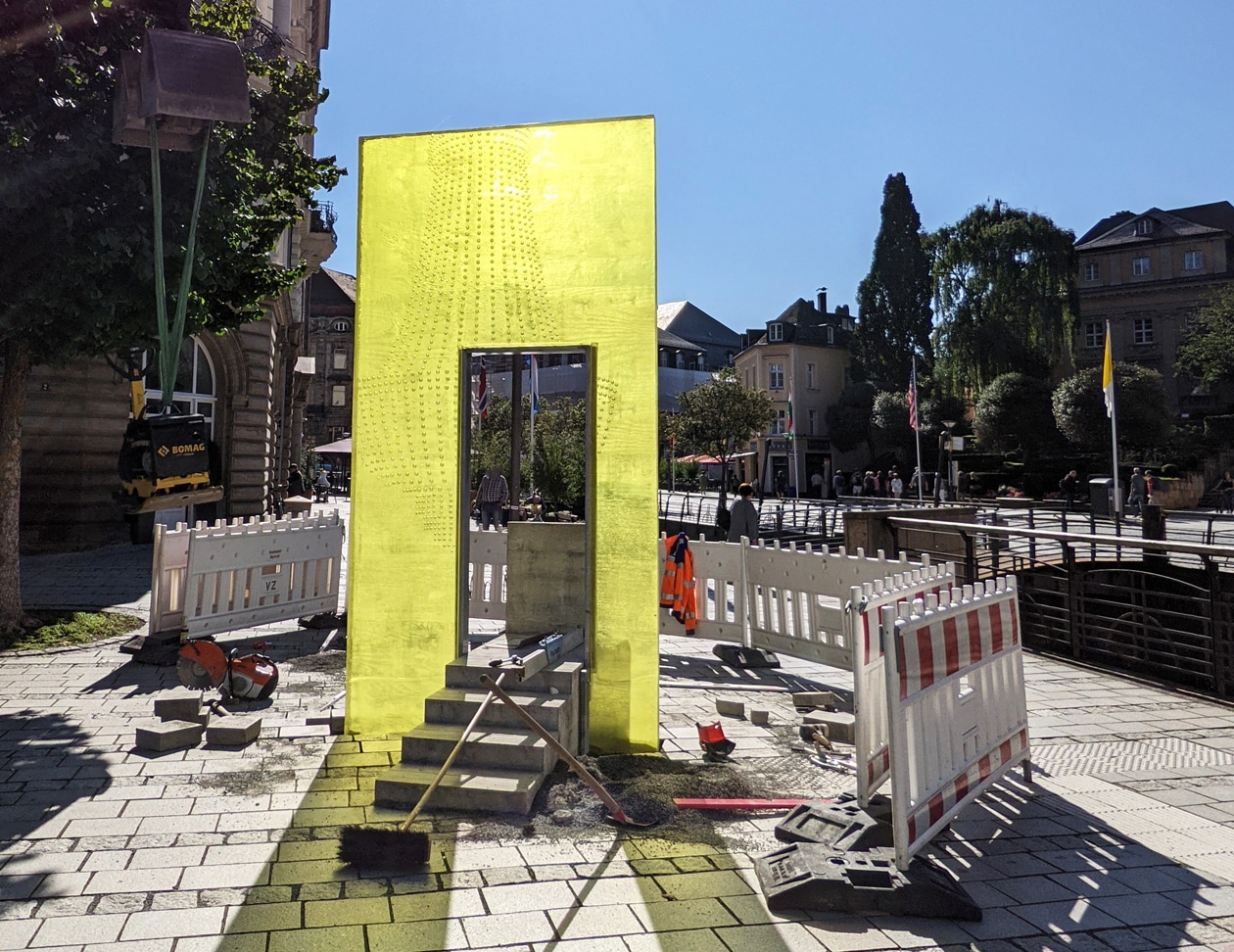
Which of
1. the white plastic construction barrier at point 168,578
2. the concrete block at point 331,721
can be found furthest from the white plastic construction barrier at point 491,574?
the concrete block at point 331,721

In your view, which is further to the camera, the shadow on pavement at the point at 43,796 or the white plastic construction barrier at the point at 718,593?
the white plastic construction barrier at the point at 718,593

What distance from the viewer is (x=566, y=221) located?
6.13m

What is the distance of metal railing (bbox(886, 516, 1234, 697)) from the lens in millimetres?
7691

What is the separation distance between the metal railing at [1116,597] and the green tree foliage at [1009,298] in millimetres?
38331

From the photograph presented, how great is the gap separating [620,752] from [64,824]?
3229mm

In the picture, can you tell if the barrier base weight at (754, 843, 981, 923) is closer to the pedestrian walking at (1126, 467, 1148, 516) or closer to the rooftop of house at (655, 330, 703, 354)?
the pedestrian walking at (1126, 467, 1148, 516)

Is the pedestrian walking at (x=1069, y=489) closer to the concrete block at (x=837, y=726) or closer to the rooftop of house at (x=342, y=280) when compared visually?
the concrete block at (x=837, y=726)

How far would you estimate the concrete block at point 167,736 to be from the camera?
18.6 feet

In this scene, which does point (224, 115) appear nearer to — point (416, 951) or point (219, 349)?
point (416, 951)

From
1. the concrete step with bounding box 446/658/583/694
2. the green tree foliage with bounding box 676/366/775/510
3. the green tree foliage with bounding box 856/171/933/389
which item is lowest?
the concrete step with bounding box 446/658/583/694

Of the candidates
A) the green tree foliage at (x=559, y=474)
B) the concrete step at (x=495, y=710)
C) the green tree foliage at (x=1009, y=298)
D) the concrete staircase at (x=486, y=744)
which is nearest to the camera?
the concrete staircase at (x=486, y=744)

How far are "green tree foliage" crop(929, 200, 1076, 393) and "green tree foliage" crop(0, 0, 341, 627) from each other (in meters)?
45.6

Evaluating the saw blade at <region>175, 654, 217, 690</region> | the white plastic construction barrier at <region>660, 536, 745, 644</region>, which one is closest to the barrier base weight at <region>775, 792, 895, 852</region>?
the white plastic construction barrier at <region>660, 536, 745, 644</region>

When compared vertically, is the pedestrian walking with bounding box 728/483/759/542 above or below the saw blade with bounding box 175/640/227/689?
above
